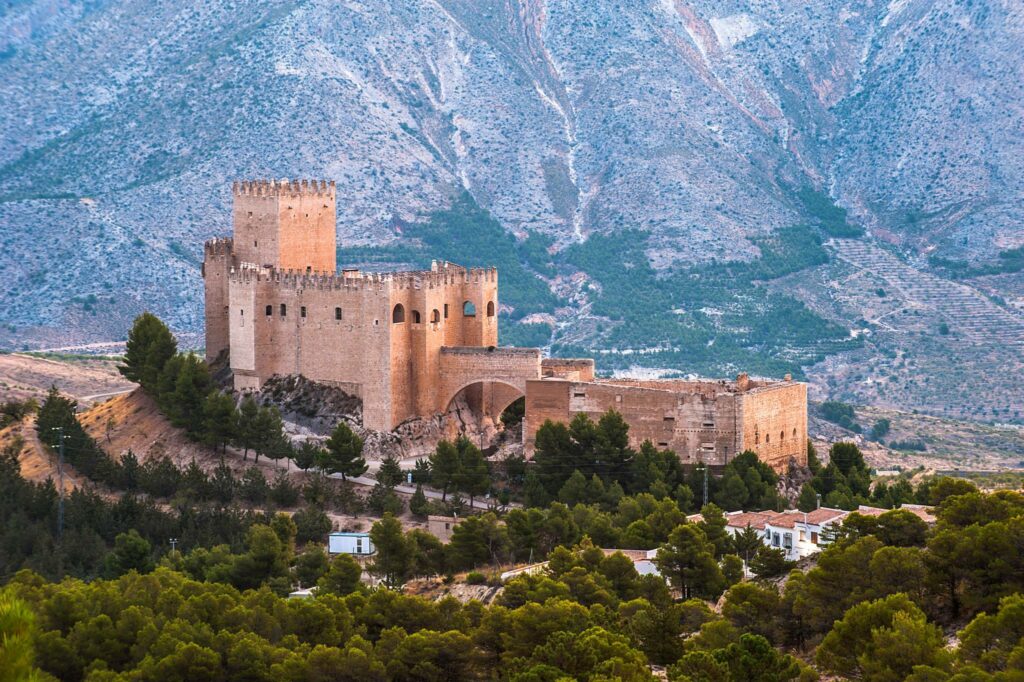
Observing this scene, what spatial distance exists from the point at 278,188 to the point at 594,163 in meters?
54.2

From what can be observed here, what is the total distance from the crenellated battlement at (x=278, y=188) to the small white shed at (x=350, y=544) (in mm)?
12969

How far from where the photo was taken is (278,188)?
242 feet

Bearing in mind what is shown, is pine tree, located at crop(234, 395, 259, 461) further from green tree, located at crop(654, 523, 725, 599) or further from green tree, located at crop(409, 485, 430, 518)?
green tree, located at crop(654, 523, 725, 599)

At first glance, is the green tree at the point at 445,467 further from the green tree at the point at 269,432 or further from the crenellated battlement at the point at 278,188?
the crenellated battlement at the point at 278,188

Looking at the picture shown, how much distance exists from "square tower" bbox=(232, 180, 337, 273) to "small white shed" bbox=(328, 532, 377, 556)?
37.6ft

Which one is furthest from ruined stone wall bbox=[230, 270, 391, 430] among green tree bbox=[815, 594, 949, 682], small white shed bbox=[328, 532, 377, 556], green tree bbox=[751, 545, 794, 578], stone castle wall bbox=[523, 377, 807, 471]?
green tree bbox=[815, 594, 949, 682]

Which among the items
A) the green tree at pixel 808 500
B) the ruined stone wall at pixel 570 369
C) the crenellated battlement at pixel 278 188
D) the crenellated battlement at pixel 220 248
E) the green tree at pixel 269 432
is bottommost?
the green tree at pixel 808 500

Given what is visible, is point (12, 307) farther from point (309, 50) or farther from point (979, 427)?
point (979, 427)

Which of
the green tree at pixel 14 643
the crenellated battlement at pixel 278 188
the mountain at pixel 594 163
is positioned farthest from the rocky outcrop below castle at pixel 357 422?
the green tree at pixel 14 643

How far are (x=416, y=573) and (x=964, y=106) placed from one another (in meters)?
71.2

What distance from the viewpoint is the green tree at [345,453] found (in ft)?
227

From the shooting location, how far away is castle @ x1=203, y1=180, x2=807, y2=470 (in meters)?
68.4

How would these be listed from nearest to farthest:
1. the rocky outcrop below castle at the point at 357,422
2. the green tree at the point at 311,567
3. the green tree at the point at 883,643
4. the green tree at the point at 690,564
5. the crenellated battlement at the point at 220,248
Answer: the green tree at the point at 883,643 < the green tree at the point at 690,564 < the green tree at the point at 311,567 < the rocky outcrop below castle at the point at 357,422 < the crenellated battlement at the point at 220,248

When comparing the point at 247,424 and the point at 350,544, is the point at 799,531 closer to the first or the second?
the point at 350,544
